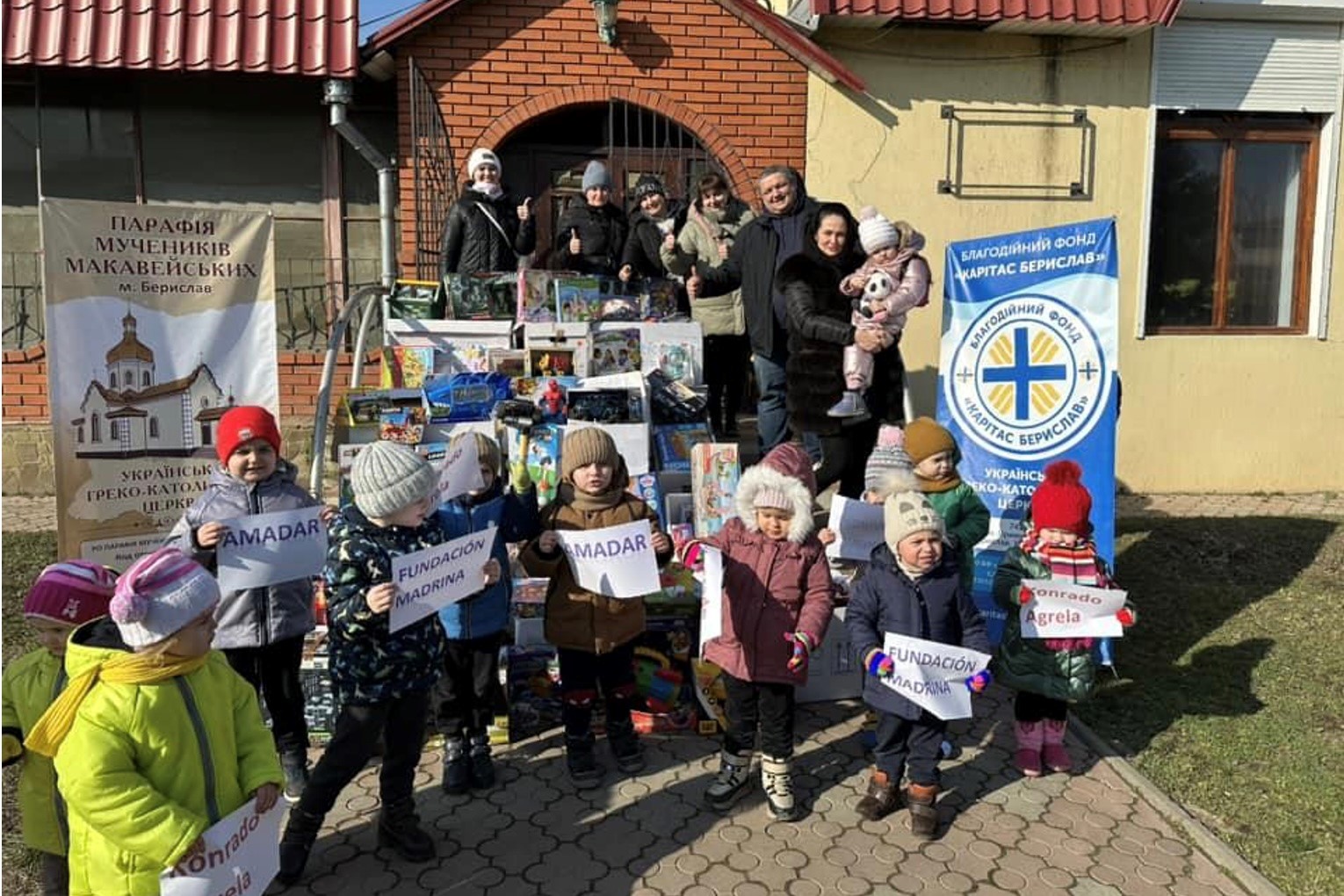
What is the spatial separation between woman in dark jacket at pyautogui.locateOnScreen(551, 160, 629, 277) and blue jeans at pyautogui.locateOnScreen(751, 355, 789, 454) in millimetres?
1368

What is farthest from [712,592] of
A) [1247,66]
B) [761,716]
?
[1247,66]

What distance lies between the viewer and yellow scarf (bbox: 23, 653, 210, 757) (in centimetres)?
233

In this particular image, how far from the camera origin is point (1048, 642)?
3988 mm

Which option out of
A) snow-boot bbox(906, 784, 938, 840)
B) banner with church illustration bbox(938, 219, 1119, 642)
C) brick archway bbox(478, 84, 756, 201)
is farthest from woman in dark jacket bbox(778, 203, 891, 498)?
brick archway bbox(478, 84, 756, 201)

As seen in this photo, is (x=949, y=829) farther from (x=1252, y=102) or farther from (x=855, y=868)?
(x=1252, y=102)

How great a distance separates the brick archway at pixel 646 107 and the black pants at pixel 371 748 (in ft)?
18.0

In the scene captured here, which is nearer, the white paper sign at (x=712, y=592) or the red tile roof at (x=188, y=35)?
the white paper sign at (x=712, y=592)

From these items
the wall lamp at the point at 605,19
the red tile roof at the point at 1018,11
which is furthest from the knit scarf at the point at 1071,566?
the wall lamp at the point at 605,19

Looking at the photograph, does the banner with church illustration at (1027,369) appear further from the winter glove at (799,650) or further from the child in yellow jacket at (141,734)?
the child in yellow jacket at (141,734)

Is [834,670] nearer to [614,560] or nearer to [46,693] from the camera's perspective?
[614,560]

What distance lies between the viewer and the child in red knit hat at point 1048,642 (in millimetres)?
3965

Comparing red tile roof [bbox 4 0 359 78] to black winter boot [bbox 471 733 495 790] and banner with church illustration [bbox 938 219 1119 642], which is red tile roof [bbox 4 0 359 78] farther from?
black winter boot [bbox 471 733 495 790]

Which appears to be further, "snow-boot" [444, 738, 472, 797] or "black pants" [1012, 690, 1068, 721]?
"black pants" [1012, 690, 1068, 721]

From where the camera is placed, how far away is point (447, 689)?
383 centimetres
